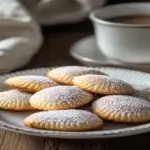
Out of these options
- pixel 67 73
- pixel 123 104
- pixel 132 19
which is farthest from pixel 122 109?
pixel 132 19

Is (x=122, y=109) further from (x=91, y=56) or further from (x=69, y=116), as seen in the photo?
(x=91, y=56)

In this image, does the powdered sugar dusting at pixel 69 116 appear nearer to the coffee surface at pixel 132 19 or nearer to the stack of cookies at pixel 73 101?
the stack of cookies at pixel 73 101

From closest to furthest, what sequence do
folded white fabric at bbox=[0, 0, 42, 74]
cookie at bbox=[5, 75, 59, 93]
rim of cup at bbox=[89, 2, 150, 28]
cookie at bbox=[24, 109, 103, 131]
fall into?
cookie at bbox=[24, 109, 103, 131] < cookie at bbox=[5, 75, 59, 93] < folded white fabric at bbox=[0, 0, 42, 74] < rim of cup at bbox=[89, 2, 150, 28]

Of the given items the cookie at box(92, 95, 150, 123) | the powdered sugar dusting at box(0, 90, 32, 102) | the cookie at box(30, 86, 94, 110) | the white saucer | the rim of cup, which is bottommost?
the white saucer

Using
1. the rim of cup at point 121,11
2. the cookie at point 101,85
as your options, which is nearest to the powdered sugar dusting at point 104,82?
the cookie at point 101,85

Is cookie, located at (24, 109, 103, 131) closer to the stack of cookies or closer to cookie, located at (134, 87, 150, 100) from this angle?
the stack of cookies

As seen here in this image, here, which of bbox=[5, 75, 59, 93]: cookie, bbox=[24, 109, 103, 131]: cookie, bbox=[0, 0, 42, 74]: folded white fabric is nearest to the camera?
bbox=[24, 109, 103, 131]: cookie

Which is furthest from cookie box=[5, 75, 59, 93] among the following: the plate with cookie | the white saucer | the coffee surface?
the coffee surface
